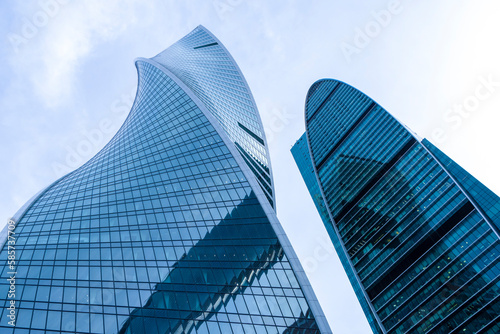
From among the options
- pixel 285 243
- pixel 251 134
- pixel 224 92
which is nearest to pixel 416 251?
pixel 251 134

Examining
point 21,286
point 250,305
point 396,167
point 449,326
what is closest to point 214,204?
point 250,305

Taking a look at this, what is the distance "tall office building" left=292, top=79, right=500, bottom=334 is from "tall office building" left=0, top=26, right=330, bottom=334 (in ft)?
177

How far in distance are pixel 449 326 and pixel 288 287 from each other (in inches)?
2202

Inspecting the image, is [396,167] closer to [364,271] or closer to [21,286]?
[364,271]

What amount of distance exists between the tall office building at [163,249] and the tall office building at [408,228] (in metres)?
54.0

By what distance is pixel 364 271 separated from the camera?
312 ft

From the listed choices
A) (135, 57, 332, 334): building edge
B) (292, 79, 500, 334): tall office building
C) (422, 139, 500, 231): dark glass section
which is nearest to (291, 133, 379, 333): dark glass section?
(292, 79, 500, 334): tall office building

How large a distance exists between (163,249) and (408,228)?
69.4 meters

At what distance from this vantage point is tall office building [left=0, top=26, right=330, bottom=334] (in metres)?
31.0

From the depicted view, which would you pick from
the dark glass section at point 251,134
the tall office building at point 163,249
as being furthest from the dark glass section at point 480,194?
the tall office building at point 163,249

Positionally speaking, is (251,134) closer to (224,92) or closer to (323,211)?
(224,92)

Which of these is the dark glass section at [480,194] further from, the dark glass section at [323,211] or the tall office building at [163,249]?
the tall office building at [163,249]

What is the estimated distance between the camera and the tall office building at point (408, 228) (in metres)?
70.1

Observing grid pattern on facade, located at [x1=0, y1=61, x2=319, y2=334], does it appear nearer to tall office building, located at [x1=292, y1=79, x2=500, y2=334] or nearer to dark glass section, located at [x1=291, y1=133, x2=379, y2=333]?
tall office building, located at [x1=292, y1=79, x2=500, y2=334]
